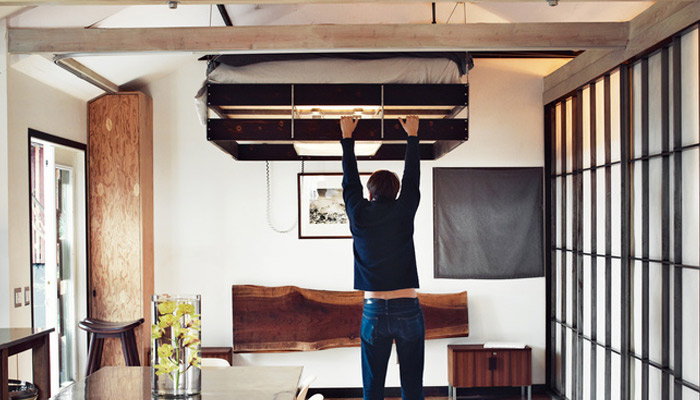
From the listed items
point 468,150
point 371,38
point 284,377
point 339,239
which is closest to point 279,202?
point 339,239

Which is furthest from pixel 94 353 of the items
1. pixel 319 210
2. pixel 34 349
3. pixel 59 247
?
pixel 319 210

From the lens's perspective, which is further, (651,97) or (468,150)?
(468,150)

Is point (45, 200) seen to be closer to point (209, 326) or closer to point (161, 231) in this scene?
point (161, 231)

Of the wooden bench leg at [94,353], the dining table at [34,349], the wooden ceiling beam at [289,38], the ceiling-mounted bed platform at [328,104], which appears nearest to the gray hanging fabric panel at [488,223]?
the wooden ceiling beam at [289,38]

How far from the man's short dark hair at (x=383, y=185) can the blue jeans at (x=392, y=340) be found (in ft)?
1.71

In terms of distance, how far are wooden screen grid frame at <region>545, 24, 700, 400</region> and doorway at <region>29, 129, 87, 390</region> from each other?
12.9 feet

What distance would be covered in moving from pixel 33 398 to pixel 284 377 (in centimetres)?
150

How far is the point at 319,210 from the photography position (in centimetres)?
587

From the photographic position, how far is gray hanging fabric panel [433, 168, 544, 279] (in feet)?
19.3

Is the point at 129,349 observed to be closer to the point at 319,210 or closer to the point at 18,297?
the point at 18,297

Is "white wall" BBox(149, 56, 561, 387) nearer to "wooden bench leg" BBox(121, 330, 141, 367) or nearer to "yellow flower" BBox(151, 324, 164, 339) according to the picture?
"wooden bench leg" BBox(121, 330, 141, 367)

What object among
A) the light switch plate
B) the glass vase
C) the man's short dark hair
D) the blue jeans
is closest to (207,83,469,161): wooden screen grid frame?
the man's short dark hair

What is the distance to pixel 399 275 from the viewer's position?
10.5 feet

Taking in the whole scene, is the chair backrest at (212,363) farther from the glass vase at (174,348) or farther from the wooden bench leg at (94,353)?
the wooden bench leg at (94,353)
